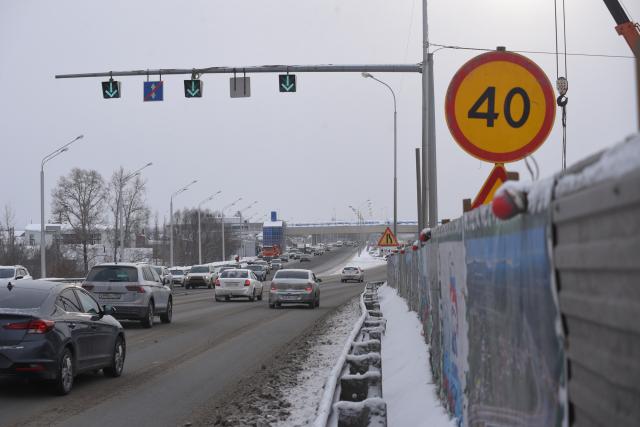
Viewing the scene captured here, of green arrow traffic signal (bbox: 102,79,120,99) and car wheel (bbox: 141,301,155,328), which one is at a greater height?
green arrow traffic signal (bbox: 102,79,120,99)

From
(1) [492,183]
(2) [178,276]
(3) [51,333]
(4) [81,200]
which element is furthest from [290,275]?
(4) [81,200]

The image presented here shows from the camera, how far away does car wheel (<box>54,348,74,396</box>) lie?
10875 mm

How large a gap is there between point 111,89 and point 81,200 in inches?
3146

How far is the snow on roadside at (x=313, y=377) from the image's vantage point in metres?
9.59

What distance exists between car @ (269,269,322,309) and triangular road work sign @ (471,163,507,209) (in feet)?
81.0

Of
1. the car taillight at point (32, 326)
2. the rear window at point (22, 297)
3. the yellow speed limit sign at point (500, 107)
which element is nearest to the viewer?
the yellow speed limit sign at point (500, 107)

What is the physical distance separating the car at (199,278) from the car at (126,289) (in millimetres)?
35403

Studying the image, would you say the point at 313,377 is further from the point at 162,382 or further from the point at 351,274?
the point at 351,274

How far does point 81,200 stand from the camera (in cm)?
9912

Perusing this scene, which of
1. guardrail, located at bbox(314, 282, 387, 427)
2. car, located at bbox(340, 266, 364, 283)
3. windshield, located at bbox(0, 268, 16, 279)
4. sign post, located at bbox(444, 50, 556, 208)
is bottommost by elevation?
car, located at bbox(340, 266, 364, 283)

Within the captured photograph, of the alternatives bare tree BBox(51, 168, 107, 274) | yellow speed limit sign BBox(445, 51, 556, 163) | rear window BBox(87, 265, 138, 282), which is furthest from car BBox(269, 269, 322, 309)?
Result: bare tree BBox(51, 168, 107, 274)

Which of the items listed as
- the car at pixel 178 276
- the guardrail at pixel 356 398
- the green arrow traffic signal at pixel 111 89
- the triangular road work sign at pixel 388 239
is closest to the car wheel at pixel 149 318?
the green arrow traffic signal at pixel 111 89

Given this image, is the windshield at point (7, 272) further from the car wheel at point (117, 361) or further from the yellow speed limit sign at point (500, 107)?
the yellow speed limit sign at point (500, 107)

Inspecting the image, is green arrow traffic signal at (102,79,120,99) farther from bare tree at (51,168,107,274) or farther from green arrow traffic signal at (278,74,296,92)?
bare tree at (51,168,107,274)
